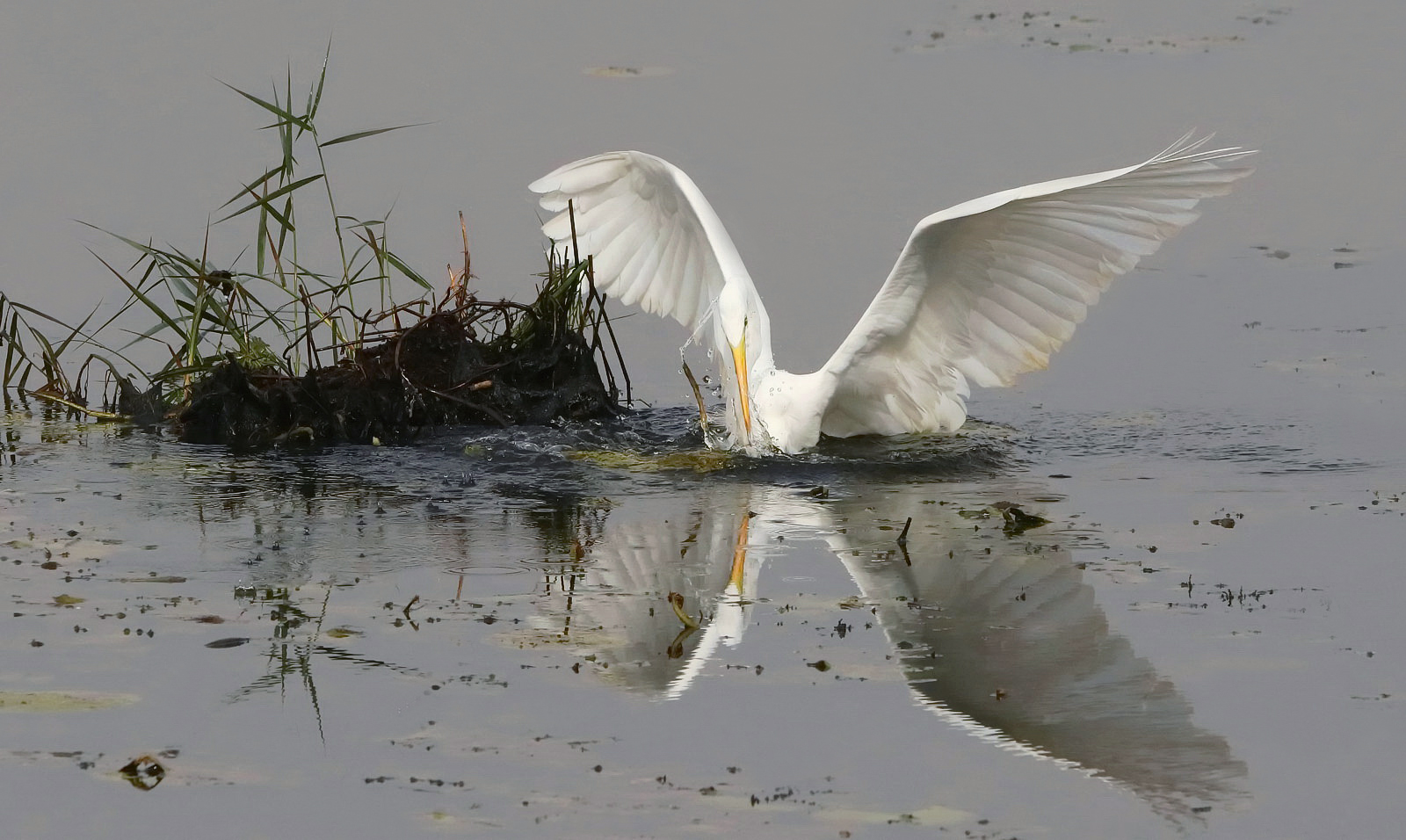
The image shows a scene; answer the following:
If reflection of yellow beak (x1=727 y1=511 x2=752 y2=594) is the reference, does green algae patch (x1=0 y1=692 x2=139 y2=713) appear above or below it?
below

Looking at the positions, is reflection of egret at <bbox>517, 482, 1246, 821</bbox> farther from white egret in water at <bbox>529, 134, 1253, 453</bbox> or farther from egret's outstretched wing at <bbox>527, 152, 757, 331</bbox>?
egret's outstretched wing at <bbox>527, 152, 757, 331</bbox>

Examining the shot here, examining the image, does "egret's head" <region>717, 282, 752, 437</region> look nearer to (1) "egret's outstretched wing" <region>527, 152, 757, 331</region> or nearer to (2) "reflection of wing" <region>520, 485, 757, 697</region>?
(2) "reflection of wing" <region>520, 485, 757, 697</region>

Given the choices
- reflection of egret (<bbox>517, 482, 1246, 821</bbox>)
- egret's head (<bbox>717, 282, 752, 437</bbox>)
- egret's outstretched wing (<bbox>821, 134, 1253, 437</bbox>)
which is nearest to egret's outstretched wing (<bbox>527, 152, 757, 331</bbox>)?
egret's head (<bbox>717, 282, 752, 437</bbox>)

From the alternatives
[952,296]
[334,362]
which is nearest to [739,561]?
[952,296]

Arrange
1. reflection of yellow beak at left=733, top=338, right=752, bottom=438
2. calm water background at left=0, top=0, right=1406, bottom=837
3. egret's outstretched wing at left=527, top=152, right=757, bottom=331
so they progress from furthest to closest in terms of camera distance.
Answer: egret's outstretched wing at left=527, top=152, right=757, bottom=331 < reflection of yellow beak at left=733, top=338, right=752, bottom=438 < calm water background at left=0, top=0, right=1406, bottom=837

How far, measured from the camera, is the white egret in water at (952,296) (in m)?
8.06

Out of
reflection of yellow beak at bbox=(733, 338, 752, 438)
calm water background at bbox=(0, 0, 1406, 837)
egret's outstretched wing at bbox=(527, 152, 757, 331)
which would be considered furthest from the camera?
egret's outstretched wing at bbox=(527, 152, 757, 331)

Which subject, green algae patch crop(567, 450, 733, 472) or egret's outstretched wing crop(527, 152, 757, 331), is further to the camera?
egret's outstretched wing crop(527, 152, 757, 331)

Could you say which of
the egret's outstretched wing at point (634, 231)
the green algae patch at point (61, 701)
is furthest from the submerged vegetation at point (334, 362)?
the green algae patch at point (61, 701)

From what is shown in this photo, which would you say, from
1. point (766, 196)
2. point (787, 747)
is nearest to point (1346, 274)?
point (766, 196)

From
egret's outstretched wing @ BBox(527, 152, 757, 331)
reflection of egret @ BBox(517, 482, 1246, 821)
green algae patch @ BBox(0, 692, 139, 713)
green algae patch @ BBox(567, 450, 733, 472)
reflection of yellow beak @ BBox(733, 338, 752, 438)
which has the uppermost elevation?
egret's outstretched wing @ BBox(527, 152, 757, 331)

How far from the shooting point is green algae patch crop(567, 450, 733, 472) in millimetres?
8562

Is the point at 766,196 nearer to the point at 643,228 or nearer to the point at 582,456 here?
the point at 643,228

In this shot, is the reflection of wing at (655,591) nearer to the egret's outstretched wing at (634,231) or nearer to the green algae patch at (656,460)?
the green algae patch at (656,460)
